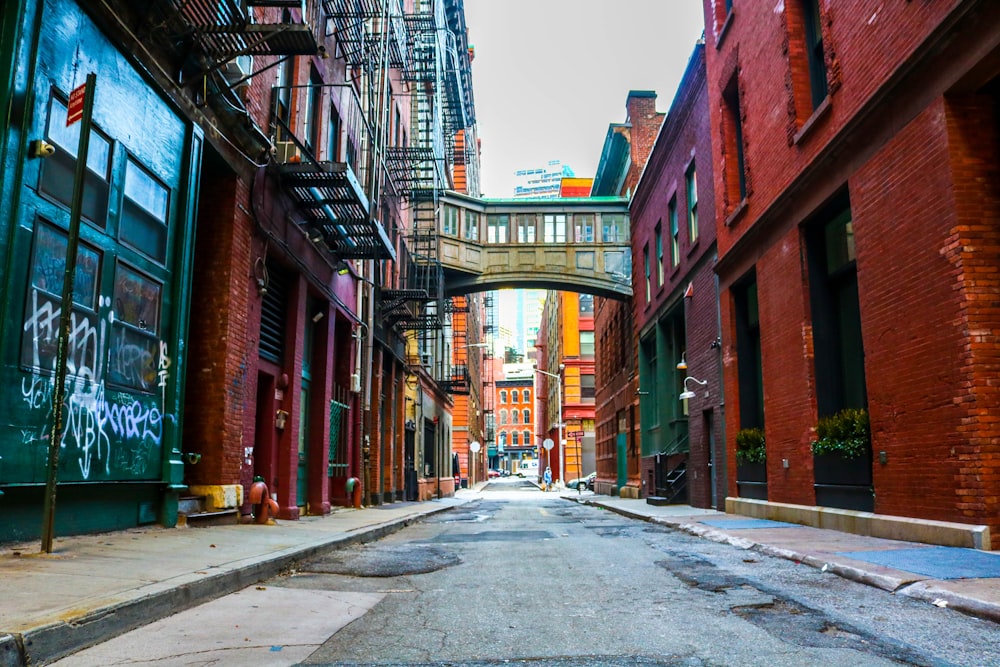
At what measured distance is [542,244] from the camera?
3428 cm

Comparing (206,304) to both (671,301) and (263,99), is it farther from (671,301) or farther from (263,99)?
(671,301)

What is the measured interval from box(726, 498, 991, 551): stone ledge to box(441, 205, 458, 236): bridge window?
21.2 metres

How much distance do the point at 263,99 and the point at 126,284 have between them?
15.8ft

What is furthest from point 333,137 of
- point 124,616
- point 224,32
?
point 124,616

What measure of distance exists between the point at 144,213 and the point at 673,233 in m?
17.5

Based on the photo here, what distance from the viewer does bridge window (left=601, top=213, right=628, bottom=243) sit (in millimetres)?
34125

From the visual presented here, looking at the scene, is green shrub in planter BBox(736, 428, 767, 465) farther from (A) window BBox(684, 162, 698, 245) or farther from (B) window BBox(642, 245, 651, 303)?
(B) window BBox(642, 245, 651, 303)

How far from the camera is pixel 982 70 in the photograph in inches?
308

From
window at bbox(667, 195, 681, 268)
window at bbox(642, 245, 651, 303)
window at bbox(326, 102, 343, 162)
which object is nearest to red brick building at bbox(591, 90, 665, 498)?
window at bbox(642, 245, 651, 303)

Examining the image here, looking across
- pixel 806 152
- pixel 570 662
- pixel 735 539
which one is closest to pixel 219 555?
pixel 570 662

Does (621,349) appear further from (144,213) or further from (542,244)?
(144,213)

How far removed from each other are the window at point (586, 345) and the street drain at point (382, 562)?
1938 inches

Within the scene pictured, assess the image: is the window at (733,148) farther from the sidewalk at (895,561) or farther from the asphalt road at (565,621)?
the asphalt road at (565,621)

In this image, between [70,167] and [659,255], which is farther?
[659,255]
